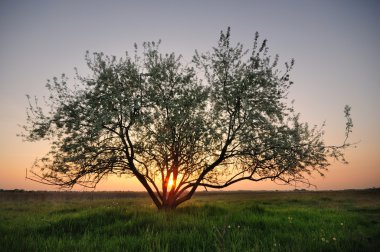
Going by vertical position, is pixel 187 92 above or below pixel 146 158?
above

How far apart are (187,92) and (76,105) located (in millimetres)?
7141

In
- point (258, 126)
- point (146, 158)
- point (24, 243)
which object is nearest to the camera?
point (24, 243)

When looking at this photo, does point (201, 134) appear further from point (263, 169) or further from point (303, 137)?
point (303, 137)

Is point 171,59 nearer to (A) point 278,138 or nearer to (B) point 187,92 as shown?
(B) point 187,92

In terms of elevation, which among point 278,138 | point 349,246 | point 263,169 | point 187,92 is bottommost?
point 349,246

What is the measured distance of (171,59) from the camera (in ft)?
67.2

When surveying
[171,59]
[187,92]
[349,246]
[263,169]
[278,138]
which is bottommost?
[349,246]

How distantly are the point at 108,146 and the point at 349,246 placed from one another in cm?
1544

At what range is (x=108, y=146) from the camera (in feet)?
66.2

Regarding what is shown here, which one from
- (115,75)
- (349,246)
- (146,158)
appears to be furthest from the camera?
(146,158)

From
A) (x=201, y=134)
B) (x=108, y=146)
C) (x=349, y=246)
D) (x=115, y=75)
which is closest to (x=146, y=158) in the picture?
(x=108, y=146)

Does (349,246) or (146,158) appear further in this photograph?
(146,158)

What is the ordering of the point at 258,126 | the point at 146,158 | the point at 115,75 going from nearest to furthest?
the point at 258,126 → the point at 115,75 → the point at 146,158

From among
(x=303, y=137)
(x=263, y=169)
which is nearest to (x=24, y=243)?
(x=263, y=169)
